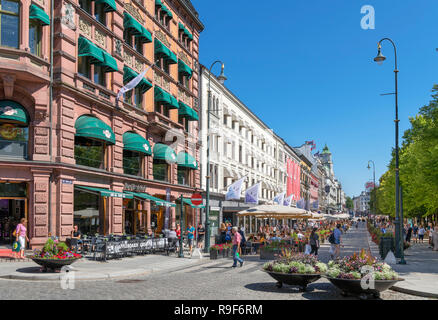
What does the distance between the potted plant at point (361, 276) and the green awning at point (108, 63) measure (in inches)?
657

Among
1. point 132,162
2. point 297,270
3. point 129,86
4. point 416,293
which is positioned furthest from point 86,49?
point 416,293

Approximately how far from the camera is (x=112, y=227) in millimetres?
25047

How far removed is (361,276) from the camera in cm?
1155

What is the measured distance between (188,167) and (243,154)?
16.5 metres

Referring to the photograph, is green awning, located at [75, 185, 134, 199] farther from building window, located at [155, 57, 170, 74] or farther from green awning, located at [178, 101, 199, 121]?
green awning, located at [178, 101, 199, 121]

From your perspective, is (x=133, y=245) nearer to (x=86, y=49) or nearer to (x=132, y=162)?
(x=132, y=162)

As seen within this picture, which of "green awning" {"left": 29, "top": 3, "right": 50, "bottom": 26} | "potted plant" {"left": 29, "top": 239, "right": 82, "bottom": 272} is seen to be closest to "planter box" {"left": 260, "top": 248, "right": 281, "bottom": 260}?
"potted plant" {"left": 29, "top": 239, "right": 82, "bottom": 272}

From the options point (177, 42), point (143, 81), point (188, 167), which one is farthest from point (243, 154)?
point (143, 81)

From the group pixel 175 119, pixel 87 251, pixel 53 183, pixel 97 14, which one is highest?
pixel 97 14

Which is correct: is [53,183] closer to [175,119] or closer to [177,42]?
[175,119]

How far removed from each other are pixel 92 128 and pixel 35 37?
4.82m

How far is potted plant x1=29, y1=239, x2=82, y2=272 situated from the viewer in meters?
15.5

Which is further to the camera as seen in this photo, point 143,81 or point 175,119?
point 175,119
